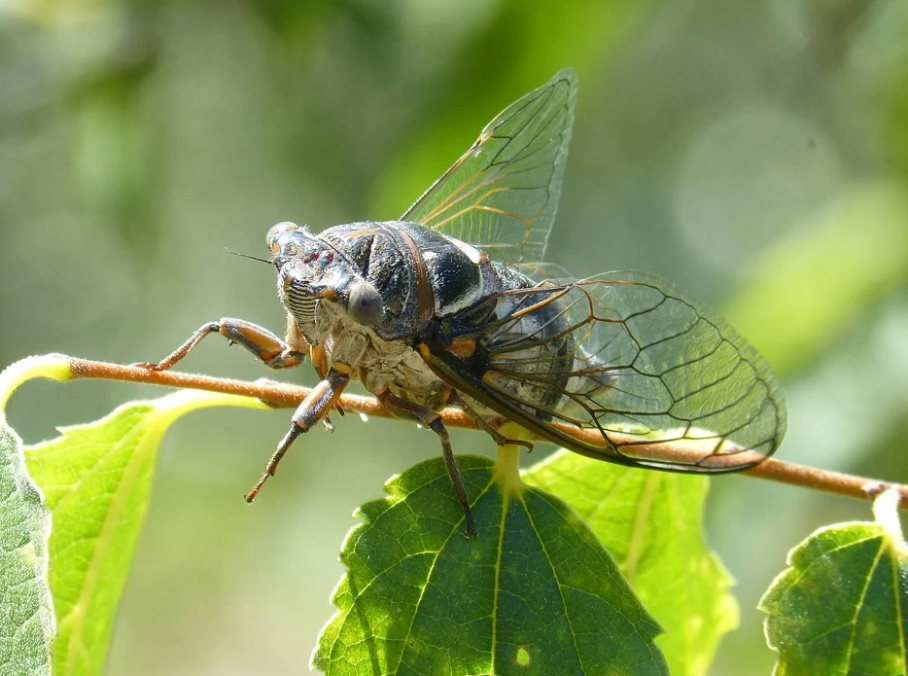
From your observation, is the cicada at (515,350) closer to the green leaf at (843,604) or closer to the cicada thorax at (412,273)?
the cicada thorax at (412,273)

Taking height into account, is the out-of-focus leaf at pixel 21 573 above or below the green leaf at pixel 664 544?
below

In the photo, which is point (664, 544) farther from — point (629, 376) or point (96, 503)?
point (96, 503)

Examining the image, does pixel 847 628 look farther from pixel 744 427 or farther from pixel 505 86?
pixel 505 86

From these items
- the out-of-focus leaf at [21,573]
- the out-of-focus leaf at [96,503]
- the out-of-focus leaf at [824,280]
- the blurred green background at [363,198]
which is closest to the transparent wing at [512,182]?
the blurred green background at [363,198]

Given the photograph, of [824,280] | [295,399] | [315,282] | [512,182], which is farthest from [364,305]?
[824,280]

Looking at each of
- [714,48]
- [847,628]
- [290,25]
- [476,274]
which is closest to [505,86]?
[290,25]

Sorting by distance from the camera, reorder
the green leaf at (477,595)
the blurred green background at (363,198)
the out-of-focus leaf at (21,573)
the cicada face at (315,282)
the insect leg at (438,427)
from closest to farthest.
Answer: the out-of-focus leaf at (21,573), the green leaf at (477,595), the insect leg at (438,427), the cicada face at (315,282), the blurred green background at (363,198)
